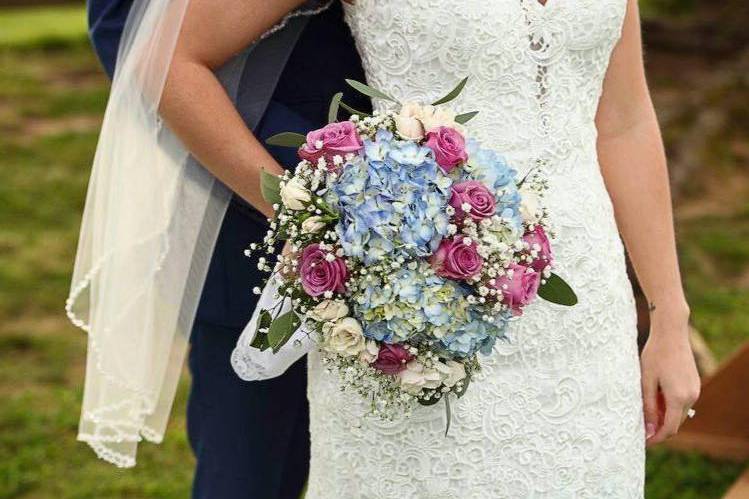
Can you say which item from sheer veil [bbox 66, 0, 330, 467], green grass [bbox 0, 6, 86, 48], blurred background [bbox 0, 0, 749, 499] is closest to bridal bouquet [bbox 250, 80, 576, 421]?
sheer veil [bbox 66, 0, 330, 467]

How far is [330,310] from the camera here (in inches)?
69.9

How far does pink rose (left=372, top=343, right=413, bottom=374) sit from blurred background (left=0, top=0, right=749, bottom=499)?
2.55 m

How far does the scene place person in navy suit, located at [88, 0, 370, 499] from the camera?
8.10ft

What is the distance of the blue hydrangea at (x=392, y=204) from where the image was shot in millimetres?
1728

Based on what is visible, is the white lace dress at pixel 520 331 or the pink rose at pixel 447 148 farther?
the white lace dress at pixel 520 331

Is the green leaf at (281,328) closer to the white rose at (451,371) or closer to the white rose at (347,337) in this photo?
the white rose at (347,337)

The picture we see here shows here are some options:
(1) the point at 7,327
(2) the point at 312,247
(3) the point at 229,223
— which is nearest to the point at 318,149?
(2) the point at 312,247

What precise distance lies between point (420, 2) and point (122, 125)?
2.17 feet

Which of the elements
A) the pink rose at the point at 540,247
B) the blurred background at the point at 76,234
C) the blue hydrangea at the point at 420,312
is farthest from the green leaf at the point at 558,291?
the blurred background at the point at 76,234

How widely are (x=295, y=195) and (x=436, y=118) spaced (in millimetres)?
248

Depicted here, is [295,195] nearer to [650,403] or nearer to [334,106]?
[334,106]

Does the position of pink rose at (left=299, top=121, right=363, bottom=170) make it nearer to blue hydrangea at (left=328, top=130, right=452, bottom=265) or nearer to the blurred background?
blue hydrangea at (left=328, top=130, right=452, bottom=265)

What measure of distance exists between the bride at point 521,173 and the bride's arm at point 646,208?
0.51ft

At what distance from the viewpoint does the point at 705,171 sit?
8609mm
